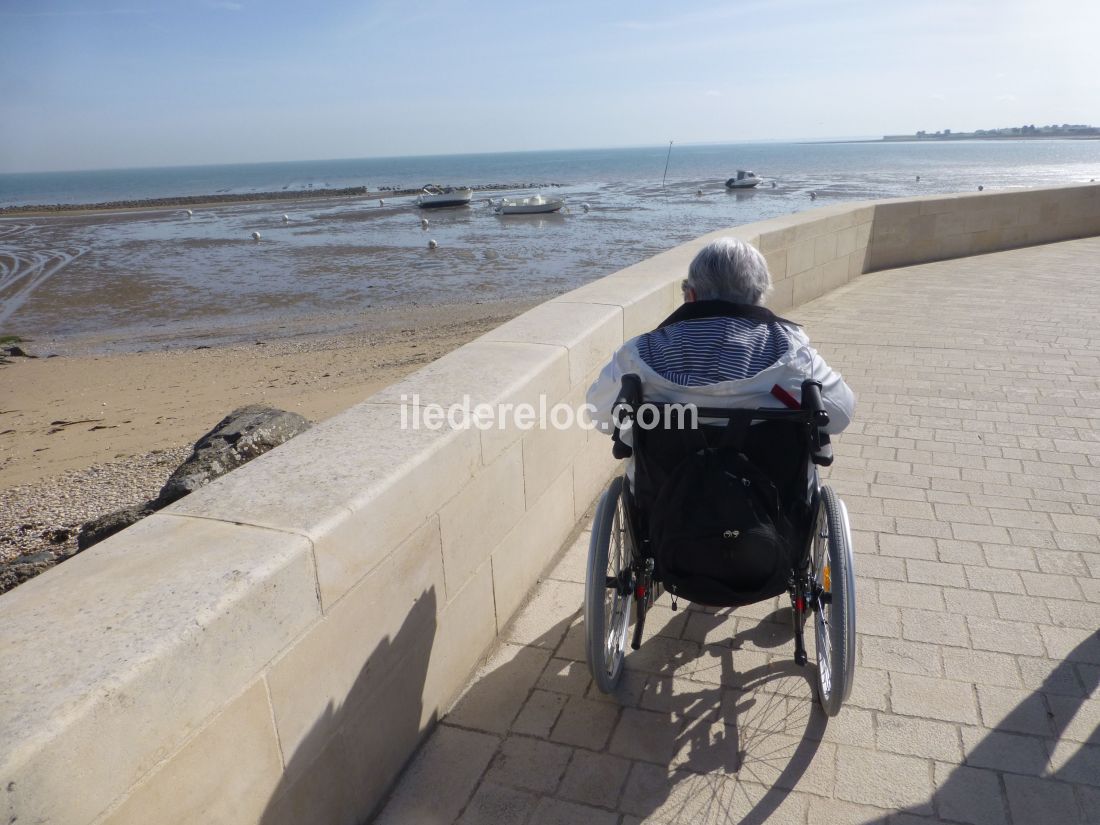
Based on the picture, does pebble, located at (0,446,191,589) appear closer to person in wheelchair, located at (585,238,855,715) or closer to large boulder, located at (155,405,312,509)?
large boulder, located at (155,405,312,509)

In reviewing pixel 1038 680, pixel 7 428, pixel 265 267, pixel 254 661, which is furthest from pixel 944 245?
pixel 265 267

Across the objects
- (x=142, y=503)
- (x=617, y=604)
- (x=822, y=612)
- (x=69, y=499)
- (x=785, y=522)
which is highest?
(x=785, y=522)

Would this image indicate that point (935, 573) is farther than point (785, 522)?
Yes

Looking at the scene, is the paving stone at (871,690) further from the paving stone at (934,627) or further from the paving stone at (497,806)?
the paving stone at (497,806)

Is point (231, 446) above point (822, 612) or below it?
below

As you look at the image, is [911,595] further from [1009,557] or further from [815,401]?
[815,401]

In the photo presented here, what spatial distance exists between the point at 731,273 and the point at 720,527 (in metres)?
0.82

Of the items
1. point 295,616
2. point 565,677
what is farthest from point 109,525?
point 295,616

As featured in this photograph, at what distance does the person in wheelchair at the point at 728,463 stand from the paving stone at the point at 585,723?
4.8 inches

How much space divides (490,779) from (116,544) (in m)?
1.25

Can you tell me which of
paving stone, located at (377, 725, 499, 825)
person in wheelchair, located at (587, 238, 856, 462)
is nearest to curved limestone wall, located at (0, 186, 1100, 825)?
paving stone, located at (377, 725, 499, 825)

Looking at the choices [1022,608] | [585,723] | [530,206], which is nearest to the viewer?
[585,723]

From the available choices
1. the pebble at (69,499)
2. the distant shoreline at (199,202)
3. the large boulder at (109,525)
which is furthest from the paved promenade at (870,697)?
the distant shoreline at (199,202)

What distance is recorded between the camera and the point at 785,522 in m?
2.33
